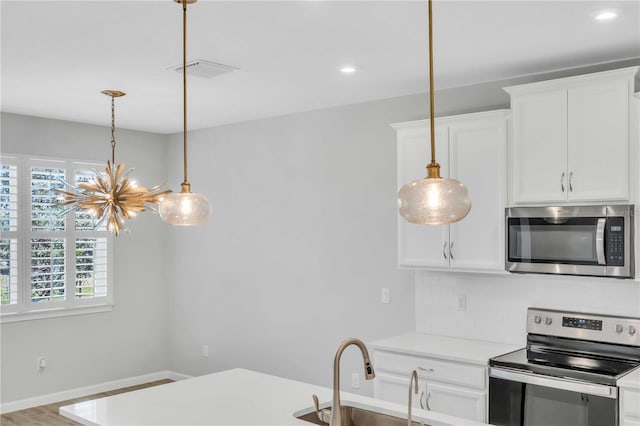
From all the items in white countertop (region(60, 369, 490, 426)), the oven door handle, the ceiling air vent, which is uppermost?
the ceiling air vent

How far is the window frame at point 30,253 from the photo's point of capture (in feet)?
17.4

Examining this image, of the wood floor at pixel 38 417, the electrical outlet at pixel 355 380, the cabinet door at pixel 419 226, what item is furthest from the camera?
the wood floor at pixel 38 417

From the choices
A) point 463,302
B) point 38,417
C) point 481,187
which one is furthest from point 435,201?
point 38,417

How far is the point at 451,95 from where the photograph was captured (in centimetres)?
427

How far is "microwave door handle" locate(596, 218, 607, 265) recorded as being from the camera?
323 centimetres

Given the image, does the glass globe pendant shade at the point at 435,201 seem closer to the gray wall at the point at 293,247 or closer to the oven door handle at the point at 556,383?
the oven door handle at the point at 556,383

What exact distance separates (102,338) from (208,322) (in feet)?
3.32

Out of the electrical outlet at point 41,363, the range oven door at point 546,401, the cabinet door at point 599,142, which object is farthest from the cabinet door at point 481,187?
the electrical outlet at point 41,363

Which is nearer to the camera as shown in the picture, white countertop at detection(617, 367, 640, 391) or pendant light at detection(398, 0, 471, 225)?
pendant light at detection(398, 0, 471, 225)

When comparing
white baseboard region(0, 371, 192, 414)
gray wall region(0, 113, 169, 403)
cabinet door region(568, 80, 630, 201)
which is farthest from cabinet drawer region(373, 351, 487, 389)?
gray wall region(0, 113, 169, 403)

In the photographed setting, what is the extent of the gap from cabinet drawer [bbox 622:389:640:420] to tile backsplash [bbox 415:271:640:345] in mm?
680

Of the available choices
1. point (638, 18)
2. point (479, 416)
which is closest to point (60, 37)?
point (638, 18)

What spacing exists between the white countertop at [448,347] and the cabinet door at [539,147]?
93 centimetres

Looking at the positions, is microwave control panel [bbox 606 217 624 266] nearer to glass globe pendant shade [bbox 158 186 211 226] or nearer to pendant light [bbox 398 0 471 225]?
pendant light [bbox 398 0 471 225]
